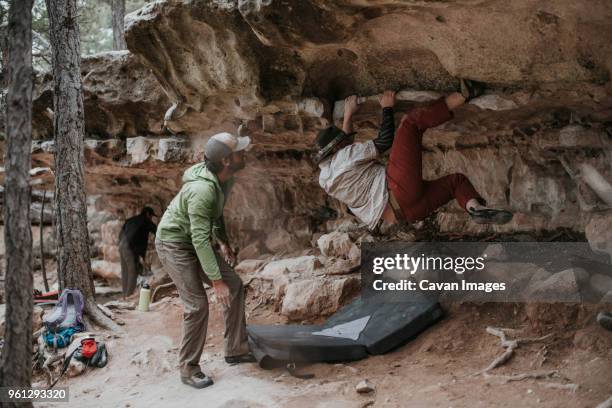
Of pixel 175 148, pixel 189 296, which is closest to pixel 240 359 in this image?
pixel 189 296

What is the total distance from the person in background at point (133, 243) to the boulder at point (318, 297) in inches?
198

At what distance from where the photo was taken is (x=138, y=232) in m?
10.4

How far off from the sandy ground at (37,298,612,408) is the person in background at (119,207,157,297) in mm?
4703

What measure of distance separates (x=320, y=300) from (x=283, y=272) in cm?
113

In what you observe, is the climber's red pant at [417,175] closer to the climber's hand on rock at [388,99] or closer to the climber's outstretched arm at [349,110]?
the climber's hand on rock at [388,99]

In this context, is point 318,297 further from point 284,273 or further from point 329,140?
point 329,140

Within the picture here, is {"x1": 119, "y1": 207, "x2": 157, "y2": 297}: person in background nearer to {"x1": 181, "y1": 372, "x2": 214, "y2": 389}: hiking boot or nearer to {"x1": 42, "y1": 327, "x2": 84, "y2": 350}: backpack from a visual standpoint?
{"x1": 42, "y1": 327, "x2": 84, "y2": 350}: backpack

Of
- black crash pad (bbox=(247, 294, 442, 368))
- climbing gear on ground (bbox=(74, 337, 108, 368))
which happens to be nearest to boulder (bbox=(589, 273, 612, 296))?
black crash pad (bbox=(247, 294, 442, 368))

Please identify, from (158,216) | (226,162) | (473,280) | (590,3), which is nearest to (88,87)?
(158,216)

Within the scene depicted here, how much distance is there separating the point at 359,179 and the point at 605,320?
230cm

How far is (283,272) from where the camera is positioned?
7.07 meters

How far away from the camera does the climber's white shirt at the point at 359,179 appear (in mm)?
5211

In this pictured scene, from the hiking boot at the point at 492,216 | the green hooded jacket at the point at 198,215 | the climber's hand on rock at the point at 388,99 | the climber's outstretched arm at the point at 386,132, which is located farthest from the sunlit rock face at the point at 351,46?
the green hooded jacket at the point at 198,215

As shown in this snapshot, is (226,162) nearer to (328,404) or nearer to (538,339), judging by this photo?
(328,404)
